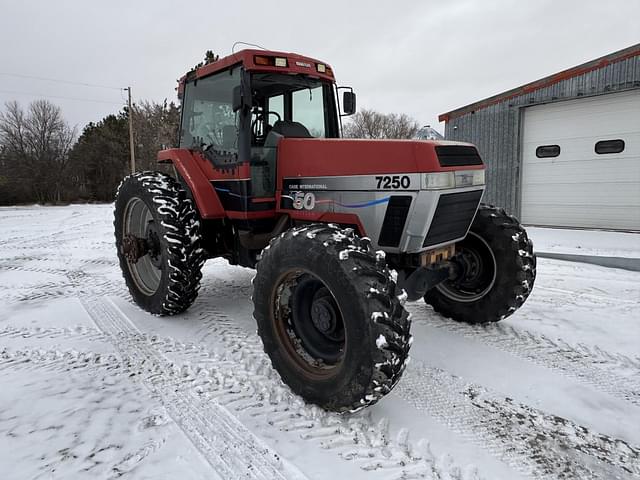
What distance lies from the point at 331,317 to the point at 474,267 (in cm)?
180

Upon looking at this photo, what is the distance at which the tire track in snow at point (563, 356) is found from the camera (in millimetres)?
2912

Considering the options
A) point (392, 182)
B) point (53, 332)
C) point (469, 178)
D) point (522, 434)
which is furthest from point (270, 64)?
point (522, 434)

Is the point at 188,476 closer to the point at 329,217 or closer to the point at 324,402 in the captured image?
the point at 324,402

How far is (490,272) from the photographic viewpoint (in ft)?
12.4

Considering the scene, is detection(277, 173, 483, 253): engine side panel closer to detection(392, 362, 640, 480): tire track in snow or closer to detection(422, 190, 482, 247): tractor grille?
detection(422, 190, 482, 247): tractor grille

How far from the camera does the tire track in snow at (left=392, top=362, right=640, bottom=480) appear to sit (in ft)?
6.95

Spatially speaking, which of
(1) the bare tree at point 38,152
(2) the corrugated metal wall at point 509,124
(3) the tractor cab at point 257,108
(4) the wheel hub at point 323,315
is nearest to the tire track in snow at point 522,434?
(4) the wheel hub at point 323,315

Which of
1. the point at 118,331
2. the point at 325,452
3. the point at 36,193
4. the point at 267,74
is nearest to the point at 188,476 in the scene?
the point at 325,452

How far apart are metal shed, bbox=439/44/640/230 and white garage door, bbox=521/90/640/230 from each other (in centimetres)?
2

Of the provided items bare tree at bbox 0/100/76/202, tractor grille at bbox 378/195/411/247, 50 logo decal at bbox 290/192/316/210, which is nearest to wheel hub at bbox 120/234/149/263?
50 logo decal at bbox 290/192/316/210

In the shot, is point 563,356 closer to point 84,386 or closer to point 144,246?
point 84,386

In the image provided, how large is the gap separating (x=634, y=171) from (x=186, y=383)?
34.6 ft

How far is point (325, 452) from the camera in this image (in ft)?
7.25

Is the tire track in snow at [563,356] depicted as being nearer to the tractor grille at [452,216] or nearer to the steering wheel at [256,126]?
the tractor grille at [452,216]
